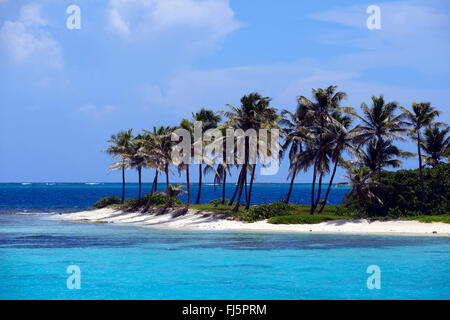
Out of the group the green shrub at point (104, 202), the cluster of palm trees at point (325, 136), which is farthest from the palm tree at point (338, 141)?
the green shrub at point (104, 202)

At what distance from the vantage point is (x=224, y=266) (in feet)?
73.6

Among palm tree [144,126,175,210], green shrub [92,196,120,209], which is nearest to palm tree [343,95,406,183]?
palm tree [144,126,175,210]

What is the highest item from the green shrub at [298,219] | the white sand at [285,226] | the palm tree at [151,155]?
the palm tree at [151,155]

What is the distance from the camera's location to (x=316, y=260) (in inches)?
944

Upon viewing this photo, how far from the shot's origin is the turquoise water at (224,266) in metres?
17.1

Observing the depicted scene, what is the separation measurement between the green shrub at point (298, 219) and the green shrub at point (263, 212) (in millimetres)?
1656

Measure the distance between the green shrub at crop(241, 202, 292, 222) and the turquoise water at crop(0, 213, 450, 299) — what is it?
23.4 feet

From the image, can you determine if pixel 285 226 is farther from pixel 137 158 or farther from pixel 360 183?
pixel 137 158

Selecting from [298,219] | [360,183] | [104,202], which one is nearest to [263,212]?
[298,219]

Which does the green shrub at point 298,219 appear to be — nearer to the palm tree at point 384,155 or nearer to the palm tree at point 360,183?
the palm tree at point 360,183

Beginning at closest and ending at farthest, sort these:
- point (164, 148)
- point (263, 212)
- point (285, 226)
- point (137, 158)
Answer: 1. point (285, 226)
2. point (263, 212)
3. point (164, 148)
4. point (137, 158)

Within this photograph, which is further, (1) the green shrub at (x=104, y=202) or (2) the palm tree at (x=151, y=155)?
(1) the green shrub at (x=104, y=202)

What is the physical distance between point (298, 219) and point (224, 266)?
19.4 meters

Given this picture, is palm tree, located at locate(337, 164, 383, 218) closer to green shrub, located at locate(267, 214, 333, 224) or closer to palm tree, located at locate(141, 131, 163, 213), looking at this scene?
green shrub, located at locate(267, 214, 333, 224)
